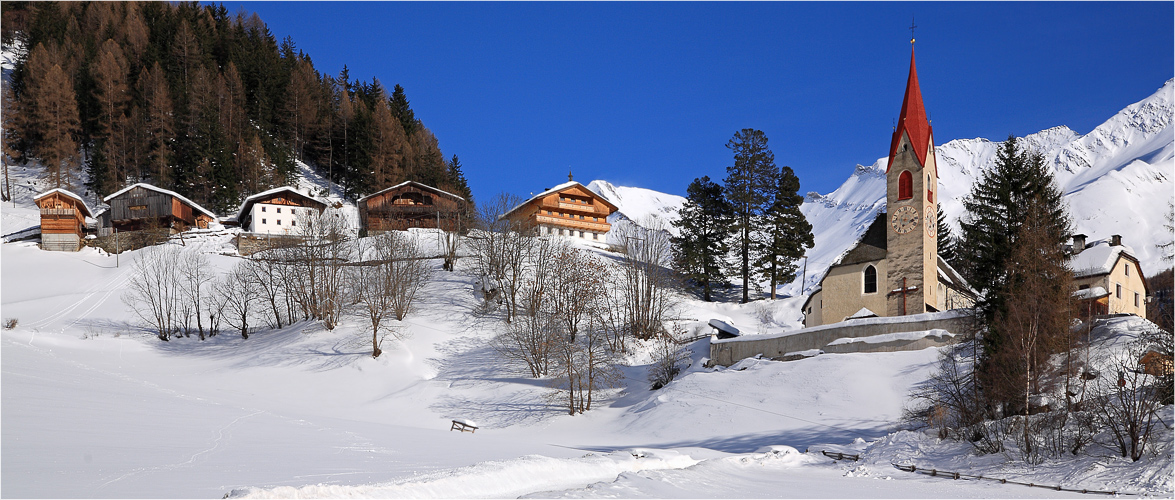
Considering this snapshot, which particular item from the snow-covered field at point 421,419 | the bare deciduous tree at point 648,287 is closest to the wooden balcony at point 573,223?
the bare deciduous tree at point 648,287

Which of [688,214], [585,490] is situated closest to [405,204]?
[688,214]

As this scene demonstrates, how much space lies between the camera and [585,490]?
1332 cm

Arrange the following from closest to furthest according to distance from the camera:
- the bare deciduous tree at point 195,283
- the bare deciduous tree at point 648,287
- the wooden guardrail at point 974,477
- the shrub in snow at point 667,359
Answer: the wooden guardrail at point 974,477 < the shrub in snow at point 667,359 < the bare deciduous tree at point 648,287 < the bare deciduous tree at point 195,283

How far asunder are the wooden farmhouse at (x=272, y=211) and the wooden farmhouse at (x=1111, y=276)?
5576 cm

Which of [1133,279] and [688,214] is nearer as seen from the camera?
[1133,279]

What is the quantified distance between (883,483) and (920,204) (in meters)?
24.4

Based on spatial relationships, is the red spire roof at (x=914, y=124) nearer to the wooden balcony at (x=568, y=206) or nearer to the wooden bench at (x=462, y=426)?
the wooden bench at (x=462, y=426)

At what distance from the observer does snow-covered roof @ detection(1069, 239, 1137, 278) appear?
42.4 meters

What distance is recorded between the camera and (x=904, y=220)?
38188mm

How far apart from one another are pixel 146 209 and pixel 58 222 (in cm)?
652

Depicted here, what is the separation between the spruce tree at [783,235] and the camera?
53.6 meters

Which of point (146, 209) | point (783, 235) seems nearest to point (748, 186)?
point (783, 235)

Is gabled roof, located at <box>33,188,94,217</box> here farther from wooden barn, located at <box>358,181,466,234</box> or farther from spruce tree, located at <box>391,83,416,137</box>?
spruce tree, located at <box>391,83,416,137</box>

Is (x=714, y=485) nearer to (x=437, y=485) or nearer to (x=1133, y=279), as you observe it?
(x=437, y=485)
